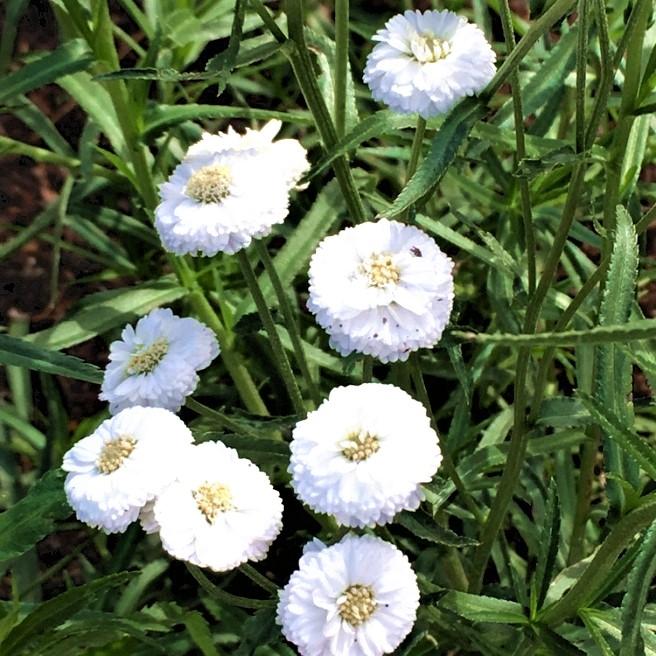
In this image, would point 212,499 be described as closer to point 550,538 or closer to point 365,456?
point 365,456

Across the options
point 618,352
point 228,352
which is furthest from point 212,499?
point 228,352

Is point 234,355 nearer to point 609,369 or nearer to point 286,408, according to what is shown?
point 286,408

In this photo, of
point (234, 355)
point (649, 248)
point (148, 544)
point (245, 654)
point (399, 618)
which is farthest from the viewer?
point (649, 248)

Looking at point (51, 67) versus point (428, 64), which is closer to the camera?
point (428, 64)

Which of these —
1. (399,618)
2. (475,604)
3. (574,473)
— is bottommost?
(574,473)

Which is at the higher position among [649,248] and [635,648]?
[635,648]

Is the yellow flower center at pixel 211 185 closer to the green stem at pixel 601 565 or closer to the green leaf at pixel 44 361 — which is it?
the green leaf at pixel 44 361

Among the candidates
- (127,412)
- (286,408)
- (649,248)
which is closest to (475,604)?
(127,412)

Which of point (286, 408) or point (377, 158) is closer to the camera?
point (286, 408)
